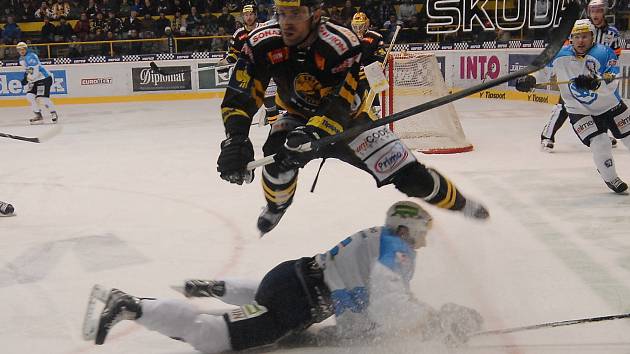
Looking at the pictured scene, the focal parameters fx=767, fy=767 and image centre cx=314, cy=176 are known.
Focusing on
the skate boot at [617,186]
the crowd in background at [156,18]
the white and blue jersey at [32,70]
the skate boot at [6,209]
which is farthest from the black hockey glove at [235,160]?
the crowd in background at [156,18]

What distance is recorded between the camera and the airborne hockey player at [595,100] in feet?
16.8

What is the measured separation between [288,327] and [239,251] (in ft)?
4.82

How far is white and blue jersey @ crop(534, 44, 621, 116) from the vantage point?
16.9 feet

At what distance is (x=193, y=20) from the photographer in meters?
14.4

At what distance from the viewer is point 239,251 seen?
4020 millimetres

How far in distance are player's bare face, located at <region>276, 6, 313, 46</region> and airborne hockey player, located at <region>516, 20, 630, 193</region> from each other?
2.62 meters

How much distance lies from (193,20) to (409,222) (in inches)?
489

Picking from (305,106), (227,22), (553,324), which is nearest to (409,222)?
(553,324)

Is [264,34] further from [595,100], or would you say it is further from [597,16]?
[597,16]

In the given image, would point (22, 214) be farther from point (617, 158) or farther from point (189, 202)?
point (617, 158)

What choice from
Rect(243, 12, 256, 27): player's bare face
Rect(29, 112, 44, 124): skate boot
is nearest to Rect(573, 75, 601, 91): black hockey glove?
Rect(243, 12, 256, 27): player's bare face

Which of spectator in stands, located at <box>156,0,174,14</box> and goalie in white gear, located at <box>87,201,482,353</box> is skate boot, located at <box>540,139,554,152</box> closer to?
goalie in white gear, located at <box>87,201,482,353</box>

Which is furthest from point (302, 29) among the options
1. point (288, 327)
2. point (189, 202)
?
point (189, 202)

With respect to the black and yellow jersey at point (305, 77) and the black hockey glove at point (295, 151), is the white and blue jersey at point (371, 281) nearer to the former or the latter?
the black hockey glove at point (295, 151)
